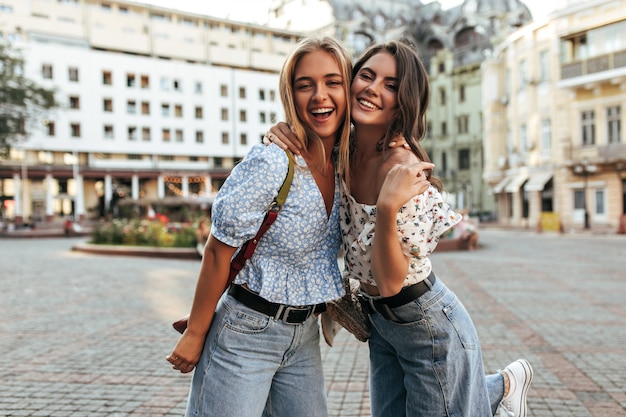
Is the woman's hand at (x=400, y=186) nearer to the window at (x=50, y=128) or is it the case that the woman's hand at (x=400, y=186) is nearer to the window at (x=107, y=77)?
the window at (x=50, y=128)

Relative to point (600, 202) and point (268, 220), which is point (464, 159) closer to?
point (600, 202)

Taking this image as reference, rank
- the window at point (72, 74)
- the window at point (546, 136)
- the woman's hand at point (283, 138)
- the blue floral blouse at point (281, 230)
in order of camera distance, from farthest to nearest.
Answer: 1. the window at point (72, 74)
2. the window at point (546, 136)
3. the woman's hand at point (283, 138)
4. the blue floral blouse at point (281, 230)

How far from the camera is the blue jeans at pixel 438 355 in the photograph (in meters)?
2.15

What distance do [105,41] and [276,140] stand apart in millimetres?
58311

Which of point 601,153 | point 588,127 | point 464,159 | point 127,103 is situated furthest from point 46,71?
point 601,153

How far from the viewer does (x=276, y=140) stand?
211 centimetres

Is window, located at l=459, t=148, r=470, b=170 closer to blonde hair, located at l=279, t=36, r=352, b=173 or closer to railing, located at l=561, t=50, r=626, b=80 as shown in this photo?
railing, located at l=561, t=50, r=626, b=80

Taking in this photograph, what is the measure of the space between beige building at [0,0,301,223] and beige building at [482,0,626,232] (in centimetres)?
2660

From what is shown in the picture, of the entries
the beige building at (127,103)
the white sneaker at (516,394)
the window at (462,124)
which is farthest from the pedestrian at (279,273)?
the window at (462,124)

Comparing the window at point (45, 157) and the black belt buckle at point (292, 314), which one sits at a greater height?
the window at point (45, 157)

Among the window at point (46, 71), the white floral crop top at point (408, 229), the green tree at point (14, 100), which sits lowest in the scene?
the white floral crop top at point (408, 229)

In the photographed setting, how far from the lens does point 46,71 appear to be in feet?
165

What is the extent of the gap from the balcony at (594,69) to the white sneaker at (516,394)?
101ft

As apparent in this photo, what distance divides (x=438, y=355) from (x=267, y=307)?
2.19 feet
